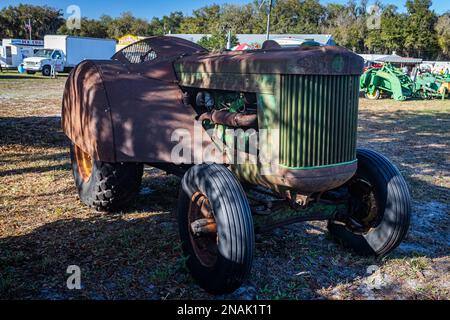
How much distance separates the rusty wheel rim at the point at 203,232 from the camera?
10.2ft

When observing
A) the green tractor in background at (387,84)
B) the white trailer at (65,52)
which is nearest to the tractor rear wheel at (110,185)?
the green tractor in background at (387,84)

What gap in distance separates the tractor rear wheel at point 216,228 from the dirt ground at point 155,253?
20 cm

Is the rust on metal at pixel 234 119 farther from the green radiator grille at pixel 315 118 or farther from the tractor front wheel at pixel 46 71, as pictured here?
the tractor front wheel at pixel 46 71

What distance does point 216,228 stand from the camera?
307cm

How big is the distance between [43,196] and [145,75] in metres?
2.09

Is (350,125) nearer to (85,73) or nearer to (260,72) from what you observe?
(260,72)

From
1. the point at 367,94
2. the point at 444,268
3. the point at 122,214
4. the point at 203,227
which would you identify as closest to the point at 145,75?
the point at 122,214

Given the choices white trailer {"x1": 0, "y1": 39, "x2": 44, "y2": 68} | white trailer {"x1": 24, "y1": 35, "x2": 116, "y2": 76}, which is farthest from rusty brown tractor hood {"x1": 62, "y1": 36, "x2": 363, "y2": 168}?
white trailer {"x1": 0, "y1": 39, "x2": 44, "y2": 68}

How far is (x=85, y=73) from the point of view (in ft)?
14.1

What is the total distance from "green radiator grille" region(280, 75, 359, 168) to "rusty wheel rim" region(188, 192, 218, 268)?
0.66m

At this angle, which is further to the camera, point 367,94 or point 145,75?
point 367,94

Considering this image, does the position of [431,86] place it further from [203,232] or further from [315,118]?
[203,232]

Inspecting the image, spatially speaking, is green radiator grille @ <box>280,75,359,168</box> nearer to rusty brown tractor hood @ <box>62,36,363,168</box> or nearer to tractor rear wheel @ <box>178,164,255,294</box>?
tractor rear wheel @ <box>178,164,255,294</box>
